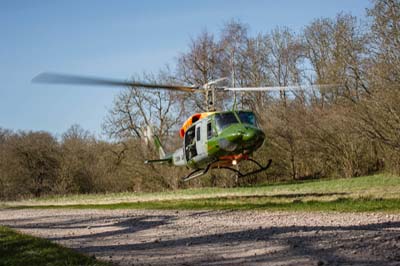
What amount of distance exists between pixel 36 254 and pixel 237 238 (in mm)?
3167

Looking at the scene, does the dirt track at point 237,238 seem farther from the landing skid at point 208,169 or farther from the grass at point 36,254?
the landing skid at point 208,169

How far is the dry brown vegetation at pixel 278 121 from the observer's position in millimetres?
25203

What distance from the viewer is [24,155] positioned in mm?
38031

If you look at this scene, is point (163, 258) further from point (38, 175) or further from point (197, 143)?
point (38, 175)

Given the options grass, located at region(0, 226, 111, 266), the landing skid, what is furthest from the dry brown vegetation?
grass, located at region(0, 226, 111, 266)

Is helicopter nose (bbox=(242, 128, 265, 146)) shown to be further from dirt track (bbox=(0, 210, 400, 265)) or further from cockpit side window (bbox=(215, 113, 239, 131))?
dirt track (bbox=(0, 210, 400, 265))

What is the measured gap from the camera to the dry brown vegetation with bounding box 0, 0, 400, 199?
82.7 ft

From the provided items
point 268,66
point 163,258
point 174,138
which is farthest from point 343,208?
point 268,66

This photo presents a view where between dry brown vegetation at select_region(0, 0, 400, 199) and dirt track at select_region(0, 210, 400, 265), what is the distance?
15.4 metres

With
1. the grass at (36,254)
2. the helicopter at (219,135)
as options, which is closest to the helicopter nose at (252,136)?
the helicopter at (219,135)

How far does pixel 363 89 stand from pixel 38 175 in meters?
24.9

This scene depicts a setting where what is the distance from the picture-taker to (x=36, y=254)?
7527mm

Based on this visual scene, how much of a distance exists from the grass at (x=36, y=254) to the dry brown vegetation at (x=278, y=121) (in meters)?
18.8

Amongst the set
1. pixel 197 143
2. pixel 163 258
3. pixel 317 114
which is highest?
pixel 317 114
